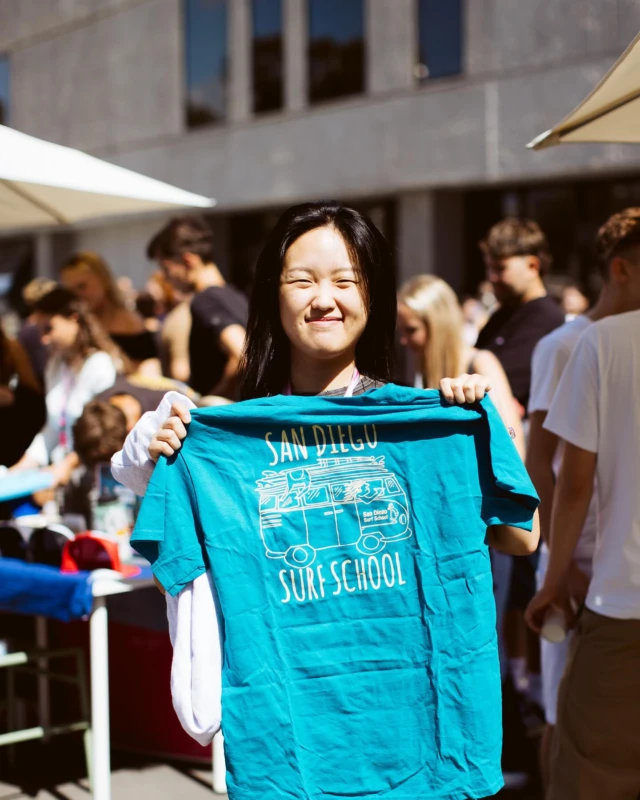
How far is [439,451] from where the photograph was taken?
2176 millimetres

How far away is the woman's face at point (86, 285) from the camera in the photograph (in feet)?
20.8

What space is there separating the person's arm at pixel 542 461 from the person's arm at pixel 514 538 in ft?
4.32

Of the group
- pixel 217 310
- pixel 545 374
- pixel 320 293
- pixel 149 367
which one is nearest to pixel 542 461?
pixel 545 374

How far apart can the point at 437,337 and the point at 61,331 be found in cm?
226

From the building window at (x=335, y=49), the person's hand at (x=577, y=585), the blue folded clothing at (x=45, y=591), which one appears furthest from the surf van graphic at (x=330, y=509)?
the building window at (x=335, y=49)

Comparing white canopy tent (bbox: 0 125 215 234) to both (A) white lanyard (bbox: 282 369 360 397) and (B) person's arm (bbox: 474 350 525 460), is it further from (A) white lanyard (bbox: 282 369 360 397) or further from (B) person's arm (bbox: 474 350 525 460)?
(A) white lanyard (bbox: 282 369 360 397)

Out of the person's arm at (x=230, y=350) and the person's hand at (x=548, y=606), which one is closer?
the person's hand at (x=548, y=606)

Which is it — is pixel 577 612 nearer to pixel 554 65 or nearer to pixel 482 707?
pixel 482 707

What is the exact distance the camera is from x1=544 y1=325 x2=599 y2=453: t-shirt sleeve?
9.24ft

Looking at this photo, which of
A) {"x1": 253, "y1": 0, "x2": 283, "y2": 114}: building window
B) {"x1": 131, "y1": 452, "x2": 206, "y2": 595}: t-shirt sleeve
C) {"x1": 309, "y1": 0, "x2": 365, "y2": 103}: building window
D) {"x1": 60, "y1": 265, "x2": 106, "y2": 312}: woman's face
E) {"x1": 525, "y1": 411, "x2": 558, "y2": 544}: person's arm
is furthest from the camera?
{"x1": 253, "y1": 0, "x2": 283, "y2": 114}: building window

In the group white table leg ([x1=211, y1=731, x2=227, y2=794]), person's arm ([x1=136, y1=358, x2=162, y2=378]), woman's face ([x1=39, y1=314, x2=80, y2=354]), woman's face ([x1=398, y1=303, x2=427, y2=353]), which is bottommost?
white table leg ([x1=211, y1=731, x2=227, y2=794])

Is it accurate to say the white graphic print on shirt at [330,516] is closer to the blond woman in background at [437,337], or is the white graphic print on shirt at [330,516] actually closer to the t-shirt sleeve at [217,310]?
the blond woman in background at [437,337]

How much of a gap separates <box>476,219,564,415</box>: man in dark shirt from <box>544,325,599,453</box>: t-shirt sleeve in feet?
6.29

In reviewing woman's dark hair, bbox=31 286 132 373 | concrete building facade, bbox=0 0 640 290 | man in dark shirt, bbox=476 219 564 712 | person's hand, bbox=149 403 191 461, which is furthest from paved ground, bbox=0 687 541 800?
concrete building facade, bbox=0 0 640 290
